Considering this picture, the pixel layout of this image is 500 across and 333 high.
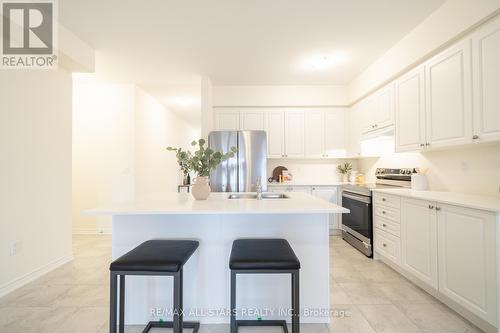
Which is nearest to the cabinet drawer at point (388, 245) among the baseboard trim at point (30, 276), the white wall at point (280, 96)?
the white wall at point (280, 96)

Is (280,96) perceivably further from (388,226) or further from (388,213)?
(388,226)

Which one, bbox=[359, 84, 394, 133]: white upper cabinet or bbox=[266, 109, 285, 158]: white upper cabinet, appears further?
bbox=[266, 109, 285, 158]: white upper cabinet

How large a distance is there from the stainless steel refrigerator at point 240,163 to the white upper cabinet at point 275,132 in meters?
0.50

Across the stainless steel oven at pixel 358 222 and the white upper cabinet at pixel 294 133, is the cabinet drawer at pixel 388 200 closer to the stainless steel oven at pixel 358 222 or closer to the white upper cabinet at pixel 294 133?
the stainless steel oven at pixel 358 222

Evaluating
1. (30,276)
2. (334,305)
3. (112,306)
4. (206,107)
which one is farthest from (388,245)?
(30,276)

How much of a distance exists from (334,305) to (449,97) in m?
2.19

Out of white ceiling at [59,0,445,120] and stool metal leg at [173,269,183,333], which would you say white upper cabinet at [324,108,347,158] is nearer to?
white ceiling at [59,0,445,120]

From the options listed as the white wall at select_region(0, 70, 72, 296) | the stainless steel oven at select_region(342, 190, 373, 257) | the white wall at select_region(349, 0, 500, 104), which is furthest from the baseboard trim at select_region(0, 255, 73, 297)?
the white wall at select_region(349, 0, 500, 104)

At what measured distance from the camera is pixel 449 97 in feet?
7.11

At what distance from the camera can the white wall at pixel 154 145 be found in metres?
4.33

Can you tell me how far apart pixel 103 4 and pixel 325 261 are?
3003mm

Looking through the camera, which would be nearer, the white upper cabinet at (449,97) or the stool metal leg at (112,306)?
the stool metal leg at (112,306)

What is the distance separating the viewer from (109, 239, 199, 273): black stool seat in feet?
4.22

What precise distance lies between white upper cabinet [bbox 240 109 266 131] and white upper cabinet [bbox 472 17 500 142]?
2.90m
